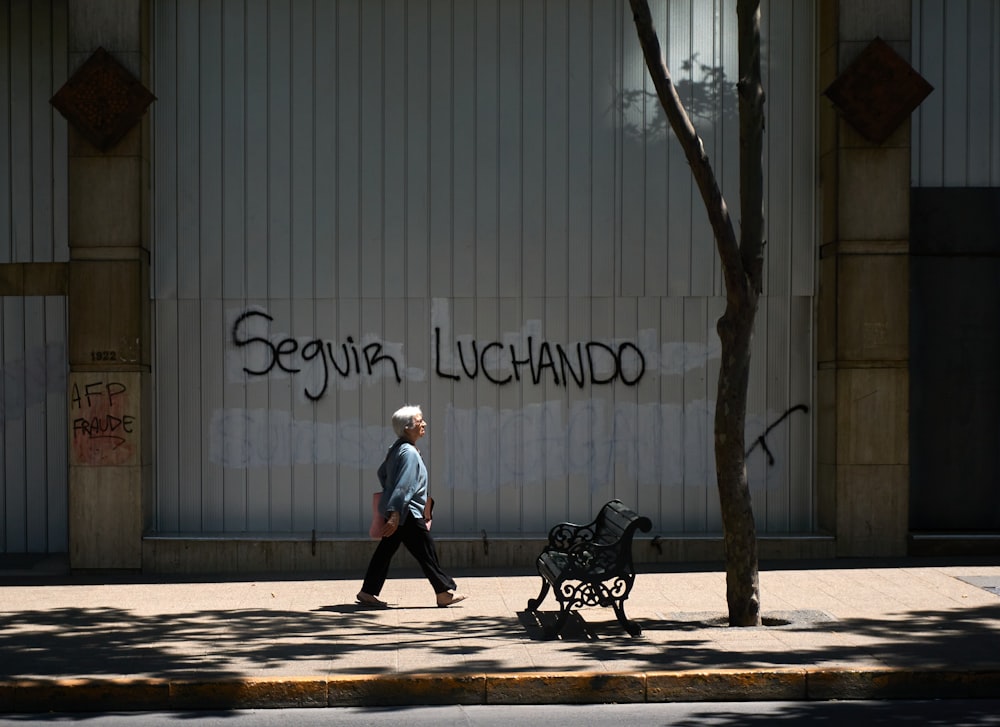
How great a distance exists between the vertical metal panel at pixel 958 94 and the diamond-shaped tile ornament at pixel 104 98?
300 inches

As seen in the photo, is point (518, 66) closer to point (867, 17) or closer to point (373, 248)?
point (373, 248)

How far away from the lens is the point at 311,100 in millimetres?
12188

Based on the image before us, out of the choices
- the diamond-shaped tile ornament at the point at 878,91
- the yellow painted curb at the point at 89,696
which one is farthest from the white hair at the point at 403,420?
the diamond-shaped tile ornament at the point at 878,91

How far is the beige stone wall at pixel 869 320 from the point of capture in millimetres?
11891

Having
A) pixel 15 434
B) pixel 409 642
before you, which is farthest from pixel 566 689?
pixel 15 434

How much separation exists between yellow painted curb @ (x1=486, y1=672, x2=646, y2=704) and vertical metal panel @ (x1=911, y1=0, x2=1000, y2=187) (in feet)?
23.5

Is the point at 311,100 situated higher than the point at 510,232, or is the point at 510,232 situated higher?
the point at 311,100

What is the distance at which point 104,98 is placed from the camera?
11625mm

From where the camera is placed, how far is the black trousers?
9523mm

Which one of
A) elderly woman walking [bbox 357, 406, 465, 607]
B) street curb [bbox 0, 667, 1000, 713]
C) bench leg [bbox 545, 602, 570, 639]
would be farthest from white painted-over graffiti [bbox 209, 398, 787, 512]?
street curb [bbox 0, 667, 1000, 713]

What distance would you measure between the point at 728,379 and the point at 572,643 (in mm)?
2174

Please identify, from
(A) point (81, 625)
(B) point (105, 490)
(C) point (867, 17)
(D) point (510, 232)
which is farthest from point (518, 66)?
(A) point (81, 625)

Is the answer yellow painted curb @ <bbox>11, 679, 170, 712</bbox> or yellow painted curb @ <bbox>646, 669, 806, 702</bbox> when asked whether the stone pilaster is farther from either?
yellow painted curb @ <bbox>646, 669, 806, 702</bbox>

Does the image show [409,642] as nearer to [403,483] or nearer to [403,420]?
[403,483]
